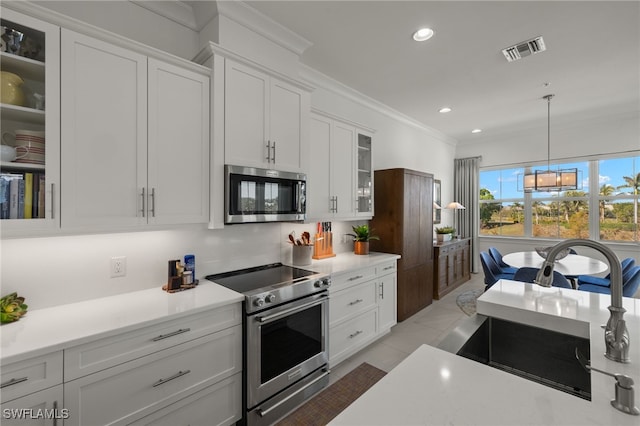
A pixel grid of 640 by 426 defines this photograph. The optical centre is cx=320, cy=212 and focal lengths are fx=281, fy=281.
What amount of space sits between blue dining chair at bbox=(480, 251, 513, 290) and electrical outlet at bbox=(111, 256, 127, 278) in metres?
4.17

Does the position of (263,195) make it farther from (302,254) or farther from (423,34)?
(423,34)

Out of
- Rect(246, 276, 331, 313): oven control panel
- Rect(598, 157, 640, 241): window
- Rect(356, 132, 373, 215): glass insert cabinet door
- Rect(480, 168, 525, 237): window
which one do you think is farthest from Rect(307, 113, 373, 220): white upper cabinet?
Rect(598, 157, 640, 241): window

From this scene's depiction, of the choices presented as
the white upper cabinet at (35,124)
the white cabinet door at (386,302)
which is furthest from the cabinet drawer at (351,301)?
the white upper cabinet at (35,124)

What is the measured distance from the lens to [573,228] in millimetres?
5277

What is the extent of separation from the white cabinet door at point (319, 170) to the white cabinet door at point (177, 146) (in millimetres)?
1119

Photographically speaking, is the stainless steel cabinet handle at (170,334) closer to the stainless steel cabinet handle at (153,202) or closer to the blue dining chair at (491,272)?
the stainless steel cabinet handle at (153,202)

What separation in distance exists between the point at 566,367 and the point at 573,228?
17.8 ft

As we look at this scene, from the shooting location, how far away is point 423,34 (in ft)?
8.13

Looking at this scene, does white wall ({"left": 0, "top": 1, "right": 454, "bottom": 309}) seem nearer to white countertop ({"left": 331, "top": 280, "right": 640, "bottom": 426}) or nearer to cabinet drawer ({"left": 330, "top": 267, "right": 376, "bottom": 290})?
cabinet drawer ({"left": 330, "top": 267, "right": 376, "bottom": 290})

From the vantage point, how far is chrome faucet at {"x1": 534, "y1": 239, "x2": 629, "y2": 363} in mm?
908

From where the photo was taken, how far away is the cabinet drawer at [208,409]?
1582mm

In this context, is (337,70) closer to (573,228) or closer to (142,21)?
(142,21)

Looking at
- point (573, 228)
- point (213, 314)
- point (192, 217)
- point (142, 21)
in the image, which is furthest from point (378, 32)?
point (573, 228)

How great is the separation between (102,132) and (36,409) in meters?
1.37
